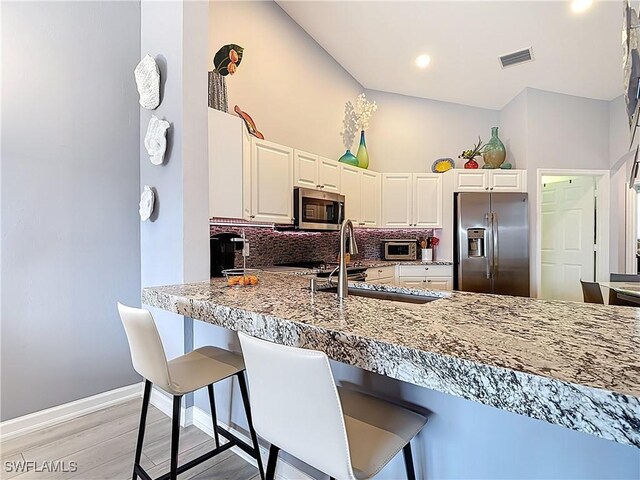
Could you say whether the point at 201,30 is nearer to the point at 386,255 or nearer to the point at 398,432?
the point at 398,432

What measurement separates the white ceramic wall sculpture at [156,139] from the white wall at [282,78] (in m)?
1.07

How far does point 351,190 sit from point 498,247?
6.34ft

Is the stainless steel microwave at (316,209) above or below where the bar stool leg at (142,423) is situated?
above

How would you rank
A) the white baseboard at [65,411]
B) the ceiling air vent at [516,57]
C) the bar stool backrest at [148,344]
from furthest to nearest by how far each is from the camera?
1. the ceiling air vent at [516,57]
2. the white baseboard at [65,411]
3. the bar stool backrest at [148,344]

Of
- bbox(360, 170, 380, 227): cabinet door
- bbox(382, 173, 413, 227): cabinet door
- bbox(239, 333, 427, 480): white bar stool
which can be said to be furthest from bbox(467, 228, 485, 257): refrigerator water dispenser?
bbox(239, 333, 427, 480): white bar stool

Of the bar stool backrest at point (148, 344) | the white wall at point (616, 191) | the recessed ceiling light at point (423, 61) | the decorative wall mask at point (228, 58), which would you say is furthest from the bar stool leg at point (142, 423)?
the white wall at point (616, 191)

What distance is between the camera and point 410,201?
15.5ft

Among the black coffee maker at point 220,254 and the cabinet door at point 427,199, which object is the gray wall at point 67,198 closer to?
the black coffee maker at point 220,254

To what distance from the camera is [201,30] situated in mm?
2242

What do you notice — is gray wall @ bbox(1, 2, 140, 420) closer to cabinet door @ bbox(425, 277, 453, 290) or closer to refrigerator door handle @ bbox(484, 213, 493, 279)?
cabinet door @ bbox(425, 277, 453, 290)

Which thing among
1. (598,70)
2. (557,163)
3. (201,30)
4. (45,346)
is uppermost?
(598,70)

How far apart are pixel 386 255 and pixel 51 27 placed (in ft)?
13.5

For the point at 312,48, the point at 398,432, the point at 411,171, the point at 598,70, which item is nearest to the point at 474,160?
the point at 411,171

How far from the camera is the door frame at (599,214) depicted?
14.0ft
